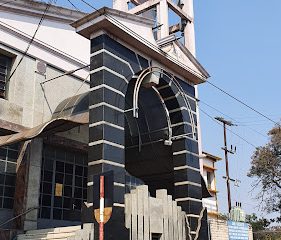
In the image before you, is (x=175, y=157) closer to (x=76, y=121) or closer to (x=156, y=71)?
(x=156, y=71)

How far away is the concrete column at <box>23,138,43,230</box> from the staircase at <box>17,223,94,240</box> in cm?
64

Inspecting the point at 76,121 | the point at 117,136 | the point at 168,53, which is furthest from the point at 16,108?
the point at 168,53

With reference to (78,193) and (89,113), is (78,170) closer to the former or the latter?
(78,193)

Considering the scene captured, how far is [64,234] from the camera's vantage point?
12242 mm

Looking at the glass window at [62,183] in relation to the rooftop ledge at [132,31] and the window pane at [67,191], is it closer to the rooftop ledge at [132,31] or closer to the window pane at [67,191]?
the window pane at [67,191]

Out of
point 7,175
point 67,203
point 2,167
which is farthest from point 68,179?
point 2,167

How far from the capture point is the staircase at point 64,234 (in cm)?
1100

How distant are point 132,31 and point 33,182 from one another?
6364mm

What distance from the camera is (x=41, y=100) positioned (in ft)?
54.7

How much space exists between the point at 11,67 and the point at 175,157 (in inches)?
278

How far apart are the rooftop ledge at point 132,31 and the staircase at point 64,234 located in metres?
5.99

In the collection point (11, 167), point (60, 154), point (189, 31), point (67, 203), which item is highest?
point (189, 31)

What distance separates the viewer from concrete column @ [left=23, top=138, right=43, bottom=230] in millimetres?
14664

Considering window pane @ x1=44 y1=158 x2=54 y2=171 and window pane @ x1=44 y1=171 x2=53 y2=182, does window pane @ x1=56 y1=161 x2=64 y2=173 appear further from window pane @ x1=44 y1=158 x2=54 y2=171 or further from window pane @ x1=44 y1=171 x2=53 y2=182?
window pane @ x1=44 y1=171 x2=53 y2=182
